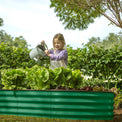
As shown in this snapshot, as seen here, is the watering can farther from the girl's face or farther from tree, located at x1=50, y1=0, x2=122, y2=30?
tree, located at x1=50, y1=0, x2=122, y2=30

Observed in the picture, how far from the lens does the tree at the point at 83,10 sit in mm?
10127

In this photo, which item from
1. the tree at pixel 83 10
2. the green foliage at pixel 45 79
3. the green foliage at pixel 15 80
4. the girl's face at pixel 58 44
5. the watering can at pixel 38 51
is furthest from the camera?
the tree at pixel 83 10

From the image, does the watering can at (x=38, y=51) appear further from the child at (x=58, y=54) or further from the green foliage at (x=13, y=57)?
the green foliage at (x=13, y=57)

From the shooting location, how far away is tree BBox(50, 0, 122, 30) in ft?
33.2

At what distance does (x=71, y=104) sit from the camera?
265cm

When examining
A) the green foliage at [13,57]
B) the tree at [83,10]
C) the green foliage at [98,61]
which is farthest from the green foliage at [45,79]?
the tree at [83,10]

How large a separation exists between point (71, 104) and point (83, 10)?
10243 mm

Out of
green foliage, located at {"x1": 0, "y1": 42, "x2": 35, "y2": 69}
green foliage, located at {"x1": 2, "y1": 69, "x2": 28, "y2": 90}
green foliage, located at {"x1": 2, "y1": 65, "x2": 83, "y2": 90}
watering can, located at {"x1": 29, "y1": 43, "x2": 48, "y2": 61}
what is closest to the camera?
green foliage, located at {"x1": 2, "y1": 65, "x2": 83, "y2": 90}

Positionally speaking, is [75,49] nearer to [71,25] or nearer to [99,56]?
[99,56]

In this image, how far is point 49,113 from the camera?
107 inches

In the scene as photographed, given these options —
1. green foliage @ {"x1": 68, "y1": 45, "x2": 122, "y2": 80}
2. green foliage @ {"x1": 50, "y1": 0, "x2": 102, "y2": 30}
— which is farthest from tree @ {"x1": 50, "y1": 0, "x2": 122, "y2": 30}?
green foliage @ {"x1": 68, "y1": 45, "x2": 122, "y2": 80}

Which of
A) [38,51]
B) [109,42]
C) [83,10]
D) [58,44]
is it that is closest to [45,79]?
[38,51]

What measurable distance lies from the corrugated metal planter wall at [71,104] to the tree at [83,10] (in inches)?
320

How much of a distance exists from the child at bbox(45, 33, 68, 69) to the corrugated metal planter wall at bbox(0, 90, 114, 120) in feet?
3.57
